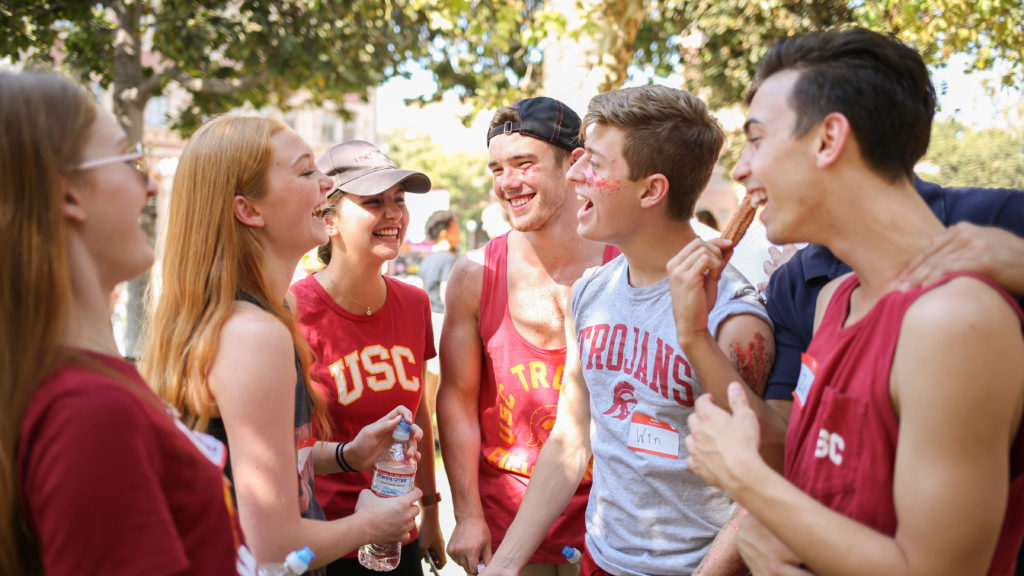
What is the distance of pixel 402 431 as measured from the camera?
2.79 meters

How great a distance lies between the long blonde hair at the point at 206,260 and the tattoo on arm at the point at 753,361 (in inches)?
49.1

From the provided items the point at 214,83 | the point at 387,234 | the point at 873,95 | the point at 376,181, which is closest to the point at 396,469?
the point at 387,234

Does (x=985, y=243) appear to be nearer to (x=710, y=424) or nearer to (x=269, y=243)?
(x=710, y=424)

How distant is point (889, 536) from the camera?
1592 mm

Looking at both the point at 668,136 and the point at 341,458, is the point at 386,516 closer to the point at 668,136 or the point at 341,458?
the point at 341,458

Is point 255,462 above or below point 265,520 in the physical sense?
above

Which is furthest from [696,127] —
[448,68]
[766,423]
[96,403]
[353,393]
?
[448,68]

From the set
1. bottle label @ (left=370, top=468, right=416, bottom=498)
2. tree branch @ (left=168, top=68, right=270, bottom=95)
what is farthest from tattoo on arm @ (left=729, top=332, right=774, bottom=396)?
tree branch @ (left=168, top=68, right=270, bottom=95)

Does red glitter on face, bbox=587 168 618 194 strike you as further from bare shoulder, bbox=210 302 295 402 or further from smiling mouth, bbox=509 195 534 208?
bare shoulder, bbox=210 302 295 402

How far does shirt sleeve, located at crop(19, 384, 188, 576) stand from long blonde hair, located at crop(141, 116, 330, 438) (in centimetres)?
77

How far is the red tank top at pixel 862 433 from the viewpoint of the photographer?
5.26ft

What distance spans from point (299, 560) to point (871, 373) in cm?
141

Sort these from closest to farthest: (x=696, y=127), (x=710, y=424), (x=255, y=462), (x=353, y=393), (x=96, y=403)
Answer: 1. (x=96, y=403)
2. (x=710, y=424)
3. (x=255, y=462)
4. (x=696, y=127)
5. (x=353, y=393)

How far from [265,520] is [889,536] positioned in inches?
56.5
